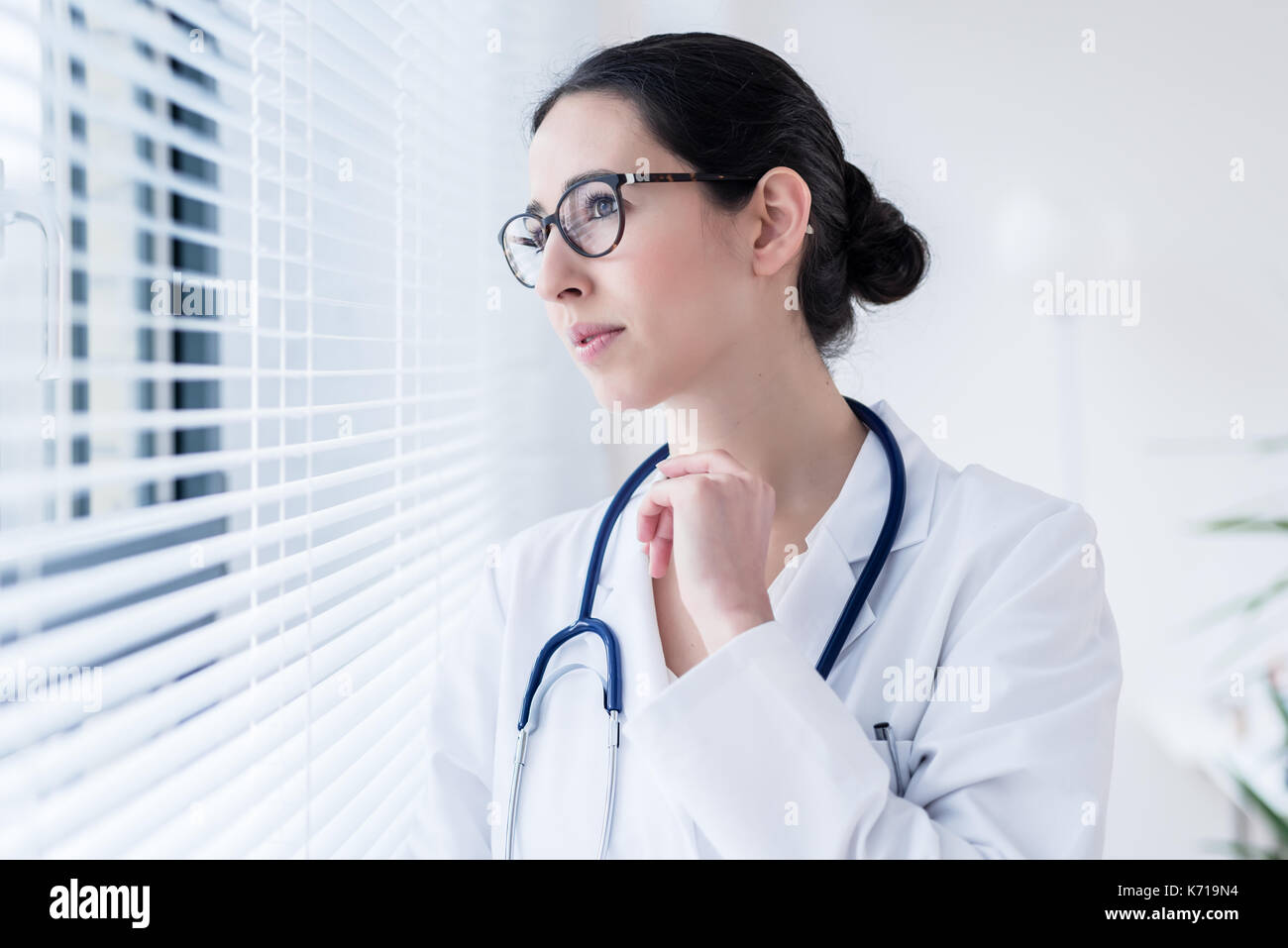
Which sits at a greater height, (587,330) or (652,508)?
(587,330)

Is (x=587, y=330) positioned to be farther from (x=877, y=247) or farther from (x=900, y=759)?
(x=900, y=759)

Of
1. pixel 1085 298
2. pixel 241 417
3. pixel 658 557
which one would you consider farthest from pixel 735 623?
pixel 1085 298

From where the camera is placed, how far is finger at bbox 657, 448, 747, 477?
96cm

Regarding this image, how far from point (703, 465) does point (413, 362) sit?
2.58 feet

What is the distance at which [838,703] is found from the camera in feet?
2.69

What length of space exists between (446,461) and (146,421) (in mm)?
837

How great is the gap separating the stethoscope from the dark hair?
0.25 metres

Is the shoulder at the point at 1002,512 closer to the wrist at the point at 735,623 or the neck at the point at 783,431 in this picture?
the neck at the point at 783,431

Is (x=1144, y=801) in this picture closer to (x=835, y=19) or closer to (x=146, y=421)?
(x=835, y=19)

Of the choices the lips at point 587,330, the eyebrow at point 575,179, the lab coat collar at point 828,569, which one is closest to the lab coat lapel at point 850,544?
the lab coat collar at point 828,569

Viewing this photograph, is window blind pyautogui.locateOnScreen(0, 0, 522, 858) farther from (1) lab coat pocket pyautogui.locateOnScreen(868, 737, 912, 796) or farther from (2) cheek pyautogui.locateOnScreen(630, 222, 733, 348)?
(1) lab coat pocket pyautogui.locateOnScreen(868, 737, 912, 796)

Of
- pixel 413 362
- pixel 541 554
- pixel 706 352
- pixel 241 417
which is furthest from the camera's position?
pixel 413 362
